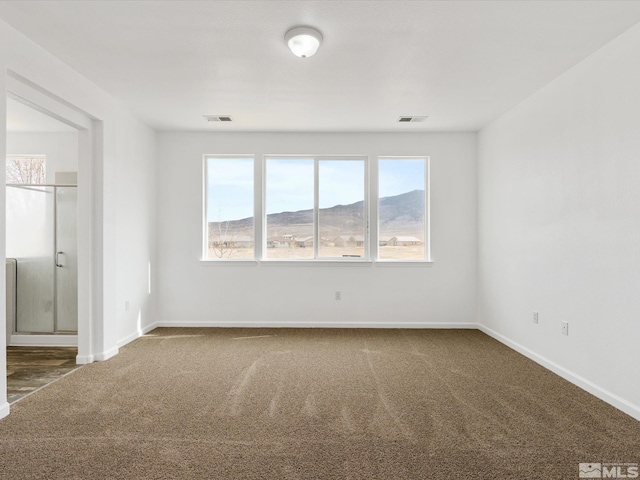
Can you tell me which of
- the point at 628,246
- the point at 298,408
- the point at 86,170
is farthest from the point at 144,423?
the point at 628,246

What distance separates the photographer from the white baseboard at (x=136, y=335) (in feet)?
14.4

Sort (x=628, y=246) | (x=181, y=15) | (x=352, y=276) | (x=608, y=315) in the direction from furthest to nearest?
(x=352, y=276) → (x=608, y=315) → (x=628, y=246) → (x=181, y=15)

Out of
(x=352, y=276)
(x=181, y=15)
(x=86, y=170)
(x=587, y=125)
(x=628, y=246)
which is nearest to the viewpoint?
(x=181, y=15)

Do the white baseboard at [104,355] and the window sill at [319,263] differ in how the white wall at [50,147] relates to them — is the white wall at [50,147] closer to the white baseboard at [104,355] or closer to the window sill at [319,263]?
the white baseboard at [104,355]

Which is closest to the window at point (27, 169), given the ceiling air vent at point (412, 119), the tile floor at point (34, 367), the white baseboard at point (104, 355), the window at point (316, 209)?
the tile floor at point (34, 367)

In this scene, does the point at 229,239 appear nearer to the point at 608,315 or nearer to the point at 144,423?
the point at 144,423

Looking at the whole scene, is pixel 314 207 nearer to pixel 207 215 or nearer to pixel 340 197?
pixel 340 197

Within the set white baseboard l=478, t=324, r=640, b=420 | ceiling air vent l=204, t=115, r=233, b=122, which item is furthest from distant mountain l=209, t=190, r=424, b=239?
white baseboard l=478, t=324, r=640, b=420

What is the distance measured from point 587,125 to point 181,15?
315 centimetres

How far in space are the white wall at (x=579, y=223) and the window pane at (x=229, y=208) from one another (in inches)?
128

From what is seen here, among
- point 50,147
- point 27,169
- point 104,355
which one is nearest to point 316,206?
point 104,355

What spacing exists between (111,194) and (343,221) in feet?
9.42

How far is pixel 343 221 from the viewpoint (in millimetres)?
5453

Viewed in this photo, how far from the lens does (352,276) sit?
211 inches
